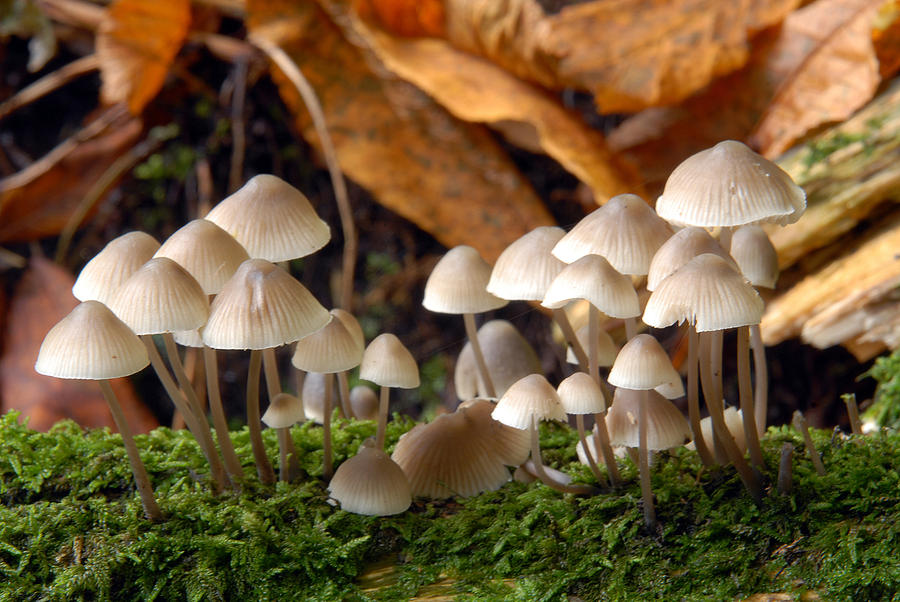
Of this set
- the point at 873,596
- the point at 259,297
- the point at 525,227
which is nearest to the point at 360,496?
the point at 259,297

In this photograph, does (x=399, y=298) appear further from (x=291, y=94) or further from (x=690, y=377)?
(x=690, y=377)

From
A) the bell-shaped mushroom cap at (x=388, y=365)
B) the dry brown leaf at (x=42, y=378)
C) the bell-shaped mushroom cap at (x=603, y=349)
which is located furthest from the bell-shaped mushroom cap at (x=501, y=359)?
the dry brown leaf at (x=42, y=378)

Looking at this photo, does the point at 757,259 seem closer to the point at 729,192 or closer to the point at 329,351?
the point at 729,192

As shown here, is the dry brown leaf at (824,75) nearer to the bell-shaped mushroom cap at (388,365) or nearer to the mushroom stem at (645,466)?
the mushroom stem at (645,466)

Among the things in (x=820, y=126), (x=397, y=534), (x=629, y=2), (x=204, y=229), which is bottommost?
(x=397, y=534)

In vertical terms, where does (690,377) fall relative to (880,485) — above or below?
above
